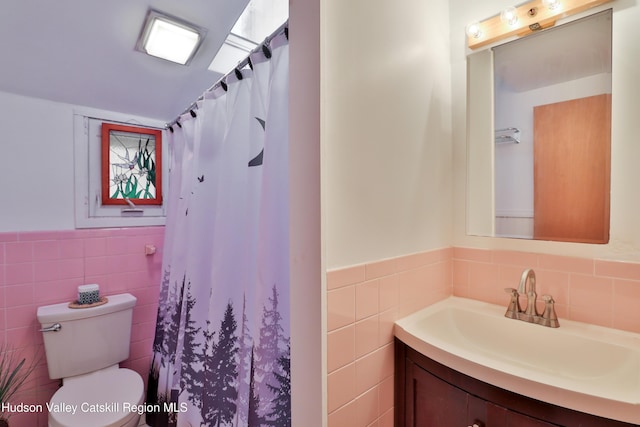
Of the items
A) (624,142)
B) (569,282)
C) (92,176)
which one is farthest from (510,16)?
(92,176)

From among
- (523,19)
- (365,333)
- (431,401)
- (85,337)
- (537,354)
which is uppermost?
(523,19)

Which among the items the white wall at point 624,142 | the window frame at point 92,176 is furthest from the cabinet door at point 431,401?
the window frame at point 92,176

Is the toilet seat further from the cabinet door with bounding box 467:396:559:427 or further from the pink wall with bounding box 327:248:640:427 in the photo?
the cabinet door with bounding box 467:396:559:427

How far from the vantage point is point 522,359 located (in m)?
0.95

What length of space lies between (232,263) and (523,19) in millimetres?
1507

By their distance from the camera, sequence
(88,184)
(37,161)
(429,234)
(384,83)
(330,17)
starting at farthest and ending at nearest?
(88,184), (37,161), (429,234), (384,83), (330,17)

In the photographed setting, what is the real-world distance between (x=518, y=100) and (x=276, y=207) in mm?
1085

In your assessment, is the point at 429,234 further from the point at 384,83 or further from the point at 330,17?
the point at 330,17

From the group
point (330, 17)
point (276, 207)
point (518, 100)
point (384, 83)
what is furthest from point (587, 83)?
point (276, 207)

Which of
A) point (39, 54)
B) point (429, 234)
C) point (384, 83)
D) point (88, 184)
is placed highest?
point (39, 54)

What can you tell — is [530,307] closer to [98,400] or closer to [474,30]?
[474,30]

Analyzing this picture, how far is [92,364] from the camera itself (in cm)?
164

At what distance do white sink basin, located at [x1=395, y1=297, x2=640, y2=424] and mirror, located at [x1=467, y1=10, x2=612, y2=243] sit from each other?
341 millimetres

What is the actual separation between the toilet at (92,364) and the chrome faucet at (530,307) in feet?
5.76
